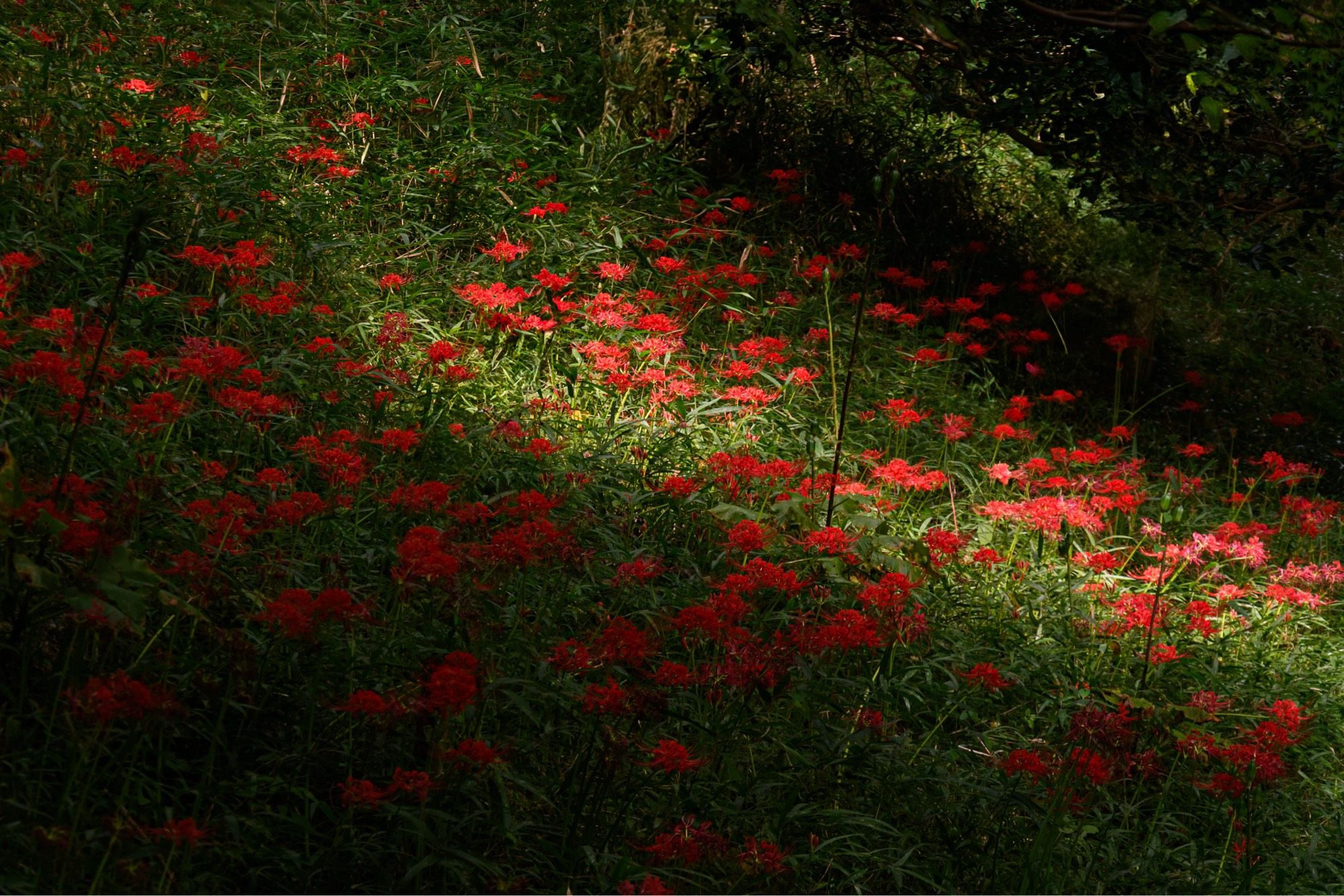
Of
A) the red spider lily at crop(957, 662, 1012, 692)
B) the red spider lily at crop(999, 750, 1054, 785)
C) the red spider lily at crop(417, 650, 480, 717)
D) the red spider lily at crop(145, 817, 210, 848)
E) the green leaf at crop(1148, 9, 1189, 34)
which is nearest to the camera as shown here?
the red spider lily at crop(145, 817, 210, 848)

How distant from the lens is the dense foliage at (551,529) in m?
1.93

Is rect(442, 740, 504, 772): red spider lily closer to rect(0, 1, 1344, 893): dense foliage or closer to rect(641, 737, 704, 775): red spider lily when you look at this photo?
rect(0, 1, 1344, 893): dense foliage

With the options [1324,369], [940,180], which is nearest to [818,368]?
[940,180]

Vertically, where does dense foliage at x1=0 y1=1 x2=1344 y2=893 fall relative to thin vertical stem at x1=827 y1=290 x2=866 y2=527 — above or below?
below

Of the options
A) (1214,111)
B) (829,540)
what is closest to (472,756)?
(829,540)

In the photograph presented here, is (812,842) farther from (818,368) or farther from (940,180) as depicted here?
(940,180)

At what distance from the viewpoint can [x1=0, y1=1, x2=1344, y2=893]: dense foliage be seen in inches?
76.0

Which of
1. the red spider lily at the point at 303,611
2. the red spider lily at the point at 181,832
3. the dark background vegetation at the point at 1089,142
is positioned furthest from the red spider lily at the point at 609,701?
the dark background vegetation at the point at 1089,142

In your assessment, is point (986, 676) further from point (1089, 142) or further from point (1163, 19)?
point (1089, 142)

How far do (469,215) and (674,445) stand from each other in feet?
5.10

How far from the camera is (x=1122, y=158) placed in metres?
4.93

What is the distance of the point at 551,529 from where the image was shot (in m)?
2.26

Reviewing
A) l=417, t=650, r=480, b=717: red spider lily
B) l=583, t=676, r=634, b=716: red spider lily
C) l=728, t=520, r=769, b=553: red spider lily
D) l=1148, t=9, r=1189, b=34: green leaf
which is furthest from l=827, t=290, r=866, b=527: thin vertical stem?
l=1148, t=9, r=1189, b=34: green leaf

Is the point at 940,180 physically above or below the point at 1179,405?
above
